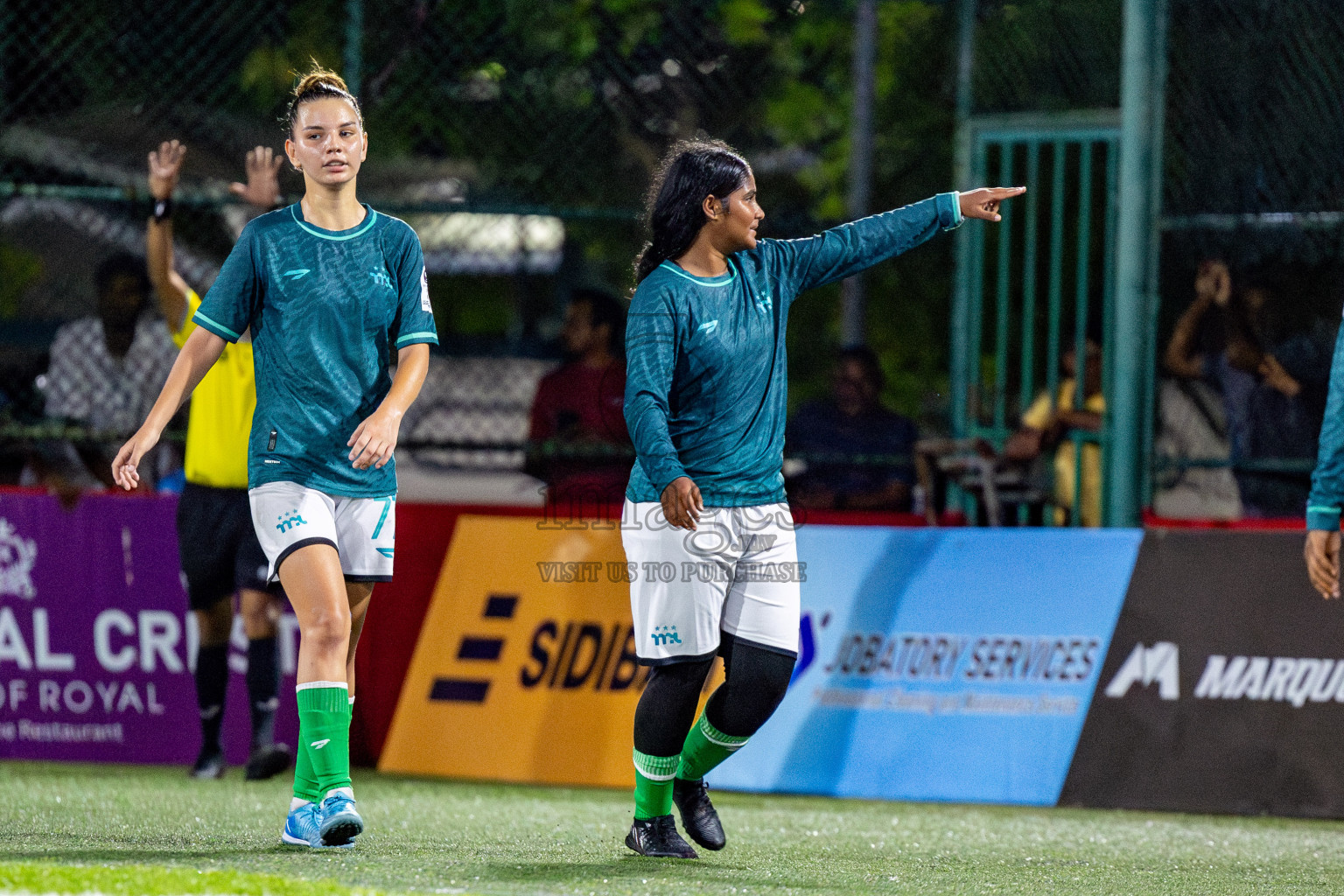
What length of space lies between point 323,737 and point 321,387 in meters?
0.97

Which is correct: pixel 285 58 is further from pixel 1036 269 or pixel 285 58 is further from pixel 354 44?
pixel 1036 269

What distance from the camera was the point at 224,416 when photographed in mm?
7316

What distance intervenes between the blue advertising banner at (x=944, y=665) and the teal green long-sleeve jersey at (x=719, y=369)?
235 centimetres

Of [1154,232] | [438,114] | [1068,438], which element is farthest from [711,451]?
[438,114]

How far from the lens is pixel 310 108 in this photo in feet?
16.8

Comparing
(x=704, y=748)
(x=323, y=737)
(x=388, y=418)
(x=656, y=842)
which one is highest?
(x=388, y=418)

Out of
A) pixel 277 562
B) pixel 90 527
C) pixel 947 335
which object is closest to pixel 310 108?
pixel 277 562

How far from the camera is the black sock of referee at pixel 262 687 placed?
24.5ft

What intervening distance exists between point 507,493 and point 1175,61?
3995 millimetres

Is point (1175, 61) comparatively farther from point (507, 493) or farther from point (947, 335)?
point (947, 335)

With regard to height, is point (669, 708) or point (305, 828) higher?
point (669, 708)

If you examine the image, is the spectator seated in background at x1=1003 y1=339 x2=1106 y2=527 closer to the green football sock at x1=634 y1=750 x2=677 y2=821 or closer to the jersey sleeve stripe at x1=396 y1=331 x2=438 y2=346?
the green football sock at x1=634 y1=750 x2=677 y2=821

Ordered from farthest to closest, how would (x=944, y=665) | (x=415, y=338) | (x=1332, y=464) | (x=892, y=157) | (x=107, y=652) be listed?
(x=892, y=157) → (x=107, y=652) → (x=944, y=665) → (x=415, y=338) → (x=1332, y=464)

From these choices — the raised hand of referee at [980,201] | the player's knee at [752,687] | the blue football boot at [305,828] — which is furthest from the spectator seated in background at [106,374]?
the raised hand of referee at [980,201]
